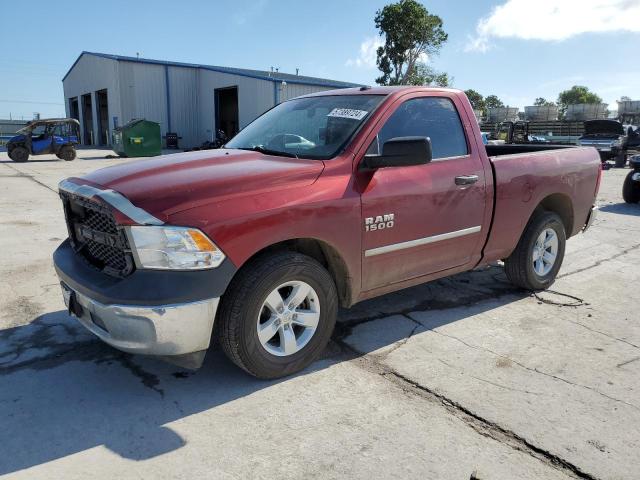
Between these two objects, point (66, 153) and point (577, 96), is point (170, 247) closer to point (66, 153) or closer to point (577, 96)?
point (66, 153)

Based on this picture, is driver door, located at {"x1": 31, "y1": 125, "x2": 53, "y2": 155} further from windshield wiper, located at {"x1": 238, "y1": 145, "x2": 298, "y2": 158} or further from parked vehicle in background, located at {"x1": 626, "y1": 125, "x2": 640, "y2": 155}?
parked vehicle in background, located at {"x1": 626, "y1": 125, "x2": 640, "y2": 155}

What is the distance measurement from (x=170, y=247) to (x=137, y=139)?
950 inches

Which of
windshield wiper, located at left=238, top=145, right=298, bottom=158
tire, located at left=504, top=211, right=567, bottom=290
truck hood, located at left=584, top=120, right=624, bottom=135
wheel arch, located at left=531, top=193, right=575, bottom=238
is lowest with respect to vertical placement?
tire, located at left=504, top=211, right=567, bottom=290

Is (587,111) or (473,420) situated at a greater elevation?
(587,111)

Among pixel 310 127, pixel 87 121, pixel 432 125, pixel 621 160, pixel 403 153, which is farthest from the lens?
pixel 87 121

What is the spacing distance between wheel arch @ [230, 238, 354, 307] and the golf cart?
22812 mm

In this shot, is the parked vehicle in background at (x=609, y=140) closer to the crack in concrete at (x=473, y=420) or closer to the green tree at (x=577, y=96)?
the crack in concrete at (x=473, y=420)

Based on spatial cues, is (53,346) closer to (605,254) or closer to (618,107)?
(605,254)

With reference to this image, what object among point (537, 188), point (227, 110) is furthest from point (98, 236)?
point (227, 110)

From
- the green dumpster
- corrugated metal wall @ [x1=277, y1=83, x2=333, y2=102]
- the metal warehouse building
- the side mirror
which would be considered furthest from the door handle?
the metal warehouse building

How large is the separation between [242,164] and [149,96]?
32410 mm

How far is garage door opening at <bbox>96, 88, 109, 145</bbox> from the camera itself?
122 ft

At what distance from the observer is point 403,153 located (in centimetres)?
321

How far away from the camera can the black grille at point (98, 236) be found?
2783 millimetres
